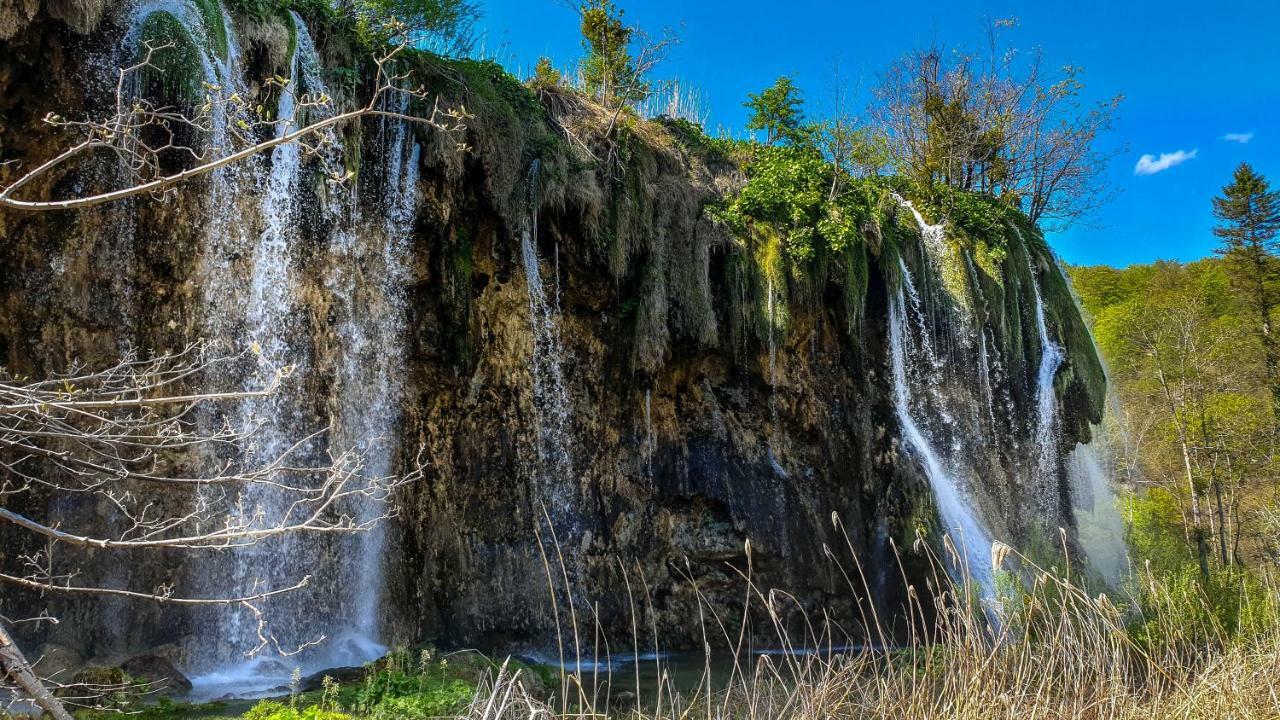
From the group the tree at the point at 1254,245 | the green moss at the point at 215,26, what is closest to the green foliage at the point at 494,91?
the green moss at the point at 215,26

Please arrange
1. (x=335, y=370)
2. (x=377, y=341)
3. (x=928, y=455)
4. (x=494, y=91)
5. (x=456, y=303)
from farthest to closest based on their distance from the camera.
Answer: (x=928, y=455) < (x=494, y=91) < (x=456, y=303) < (x=377, y=341) < (x=335, y=370)

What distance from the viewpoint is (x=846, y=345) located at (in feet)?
37.2

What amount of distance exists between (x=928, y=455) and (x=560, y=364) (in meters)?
5.36

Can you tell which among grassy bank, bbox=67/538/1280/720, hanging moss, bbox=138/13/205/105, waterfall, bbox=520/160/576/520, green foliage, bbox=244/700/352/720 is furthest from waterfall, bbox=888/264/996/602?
hanging moss, bbox=138/13/205/105

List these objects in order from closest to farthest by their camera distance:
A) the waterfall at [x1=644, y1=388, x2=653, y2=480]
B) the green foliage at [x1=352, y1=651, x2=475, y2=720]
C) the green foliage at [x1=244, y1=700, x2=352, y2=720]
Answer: the green foliage at [x1=244, y1=700, x2=352, y2=720], the green foliage at [x1=352, y1=651, x2=475, y2=720], the waterfall at [x1=644, y1=388, x2=653, y2=480]

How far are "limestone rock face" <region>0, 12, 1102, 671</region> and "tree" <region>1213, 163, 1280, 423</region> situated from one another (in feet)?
40.7

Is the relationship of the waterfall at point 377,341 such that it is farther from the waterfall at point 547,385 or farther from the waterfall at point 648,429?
the waterfall at point 648,429

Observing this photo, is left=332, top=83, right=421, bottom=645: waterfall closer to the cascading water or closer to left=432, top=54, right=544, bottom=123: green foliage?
the cascading water

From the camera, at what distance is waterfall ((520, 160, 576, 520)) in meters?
9.42

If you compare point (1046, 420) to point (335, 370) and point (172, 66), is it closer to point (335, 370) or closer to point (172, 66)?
point (335, 370)

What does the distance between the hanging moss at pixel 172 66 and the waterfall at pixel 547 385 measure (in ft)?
11.6

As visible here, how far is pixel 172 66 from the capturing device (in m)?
7.06

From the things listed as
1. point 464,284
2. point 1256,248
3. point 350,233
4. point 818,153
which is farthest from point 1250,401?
point 350,233

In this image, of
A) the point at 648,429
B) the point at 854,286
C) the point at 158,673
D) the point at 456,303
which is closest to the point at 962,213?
the point at 854,286
